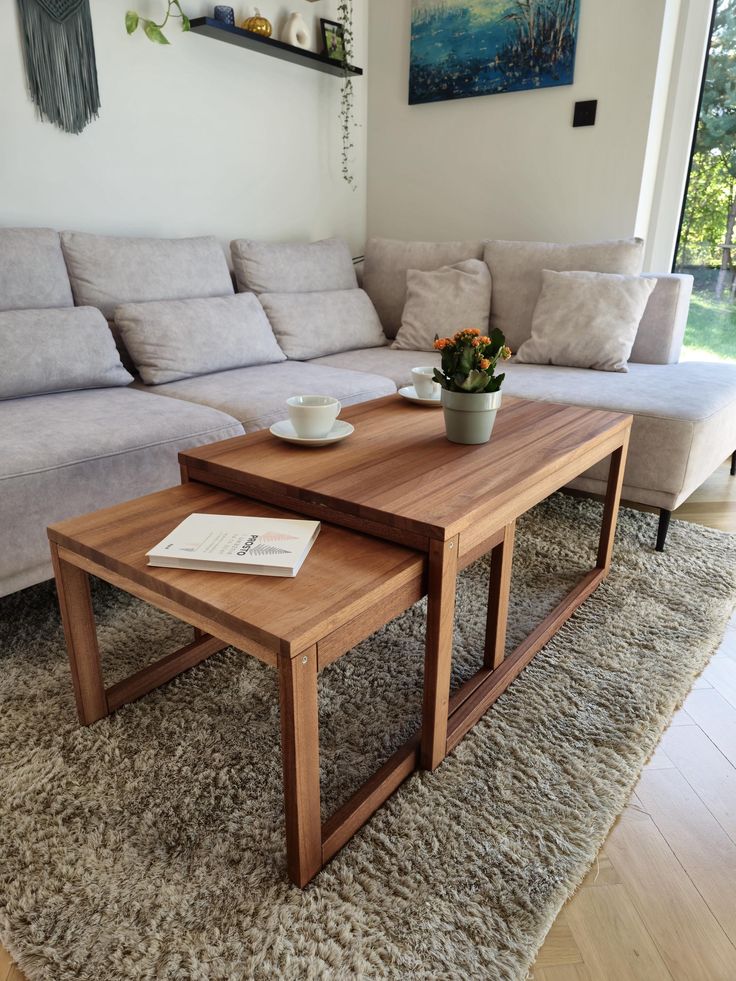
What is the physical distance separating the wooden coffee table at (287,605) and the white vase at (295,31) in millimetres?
2518

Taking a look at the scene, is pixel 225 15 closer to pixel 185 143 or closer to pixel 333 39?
pixel 185 143

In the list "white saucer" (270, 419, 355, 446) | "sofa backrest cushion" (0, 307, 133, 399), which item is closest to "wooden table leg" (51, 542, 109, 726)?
"white saucer" (270, 419, 355, 446)

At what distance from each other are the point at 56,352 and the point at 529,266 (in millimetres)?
1845

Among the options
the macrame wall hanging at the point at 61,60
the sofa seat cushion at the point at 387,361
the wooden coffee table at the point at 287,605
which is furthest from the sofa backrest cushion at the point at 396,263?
the wooden coffee table at the point at 287,605

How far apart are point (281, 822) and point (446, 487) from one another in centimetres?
64

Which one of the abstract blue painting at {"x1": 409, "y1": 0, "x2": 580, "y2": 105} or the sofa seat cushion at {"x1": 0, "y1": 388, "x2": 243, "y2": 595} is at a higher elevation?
the abstract blue painting at {"x1": 409, "y1": 0, "x2": 580, "y2": 105}

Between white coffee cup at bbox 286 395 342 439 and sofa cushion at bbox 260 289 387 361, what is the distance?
134cm

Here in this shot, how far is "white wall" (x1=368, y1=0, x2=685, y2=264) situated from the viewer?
9.17ft

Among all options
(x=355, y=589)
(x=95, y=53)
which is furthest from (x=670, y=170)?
(x=355, y=589)

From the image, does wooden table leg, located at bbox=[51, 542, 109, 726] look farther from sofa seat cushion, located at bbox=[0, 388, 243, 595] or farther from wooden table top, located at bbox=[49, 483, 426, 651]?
sofa seat cushion, located at bbox=[0, 388, 243, 595]

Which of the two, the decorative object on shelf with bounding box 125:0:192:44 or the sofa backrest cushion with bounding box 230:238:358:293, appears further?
the sofa backrest cushion with bounding box 230:238:358:293

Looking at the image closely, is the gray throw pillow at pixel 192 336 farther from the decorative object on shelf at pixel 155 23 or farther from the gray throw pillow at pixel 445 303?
the decorative object on shelf at pixel 155 23

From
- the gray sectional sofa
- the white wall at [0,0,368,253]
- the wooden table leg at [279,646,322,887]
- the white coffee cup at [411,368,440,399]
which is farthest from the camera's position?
the white wall at [0,0,368,253]

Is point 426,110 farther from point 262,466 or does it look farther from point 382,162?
point 262,466
